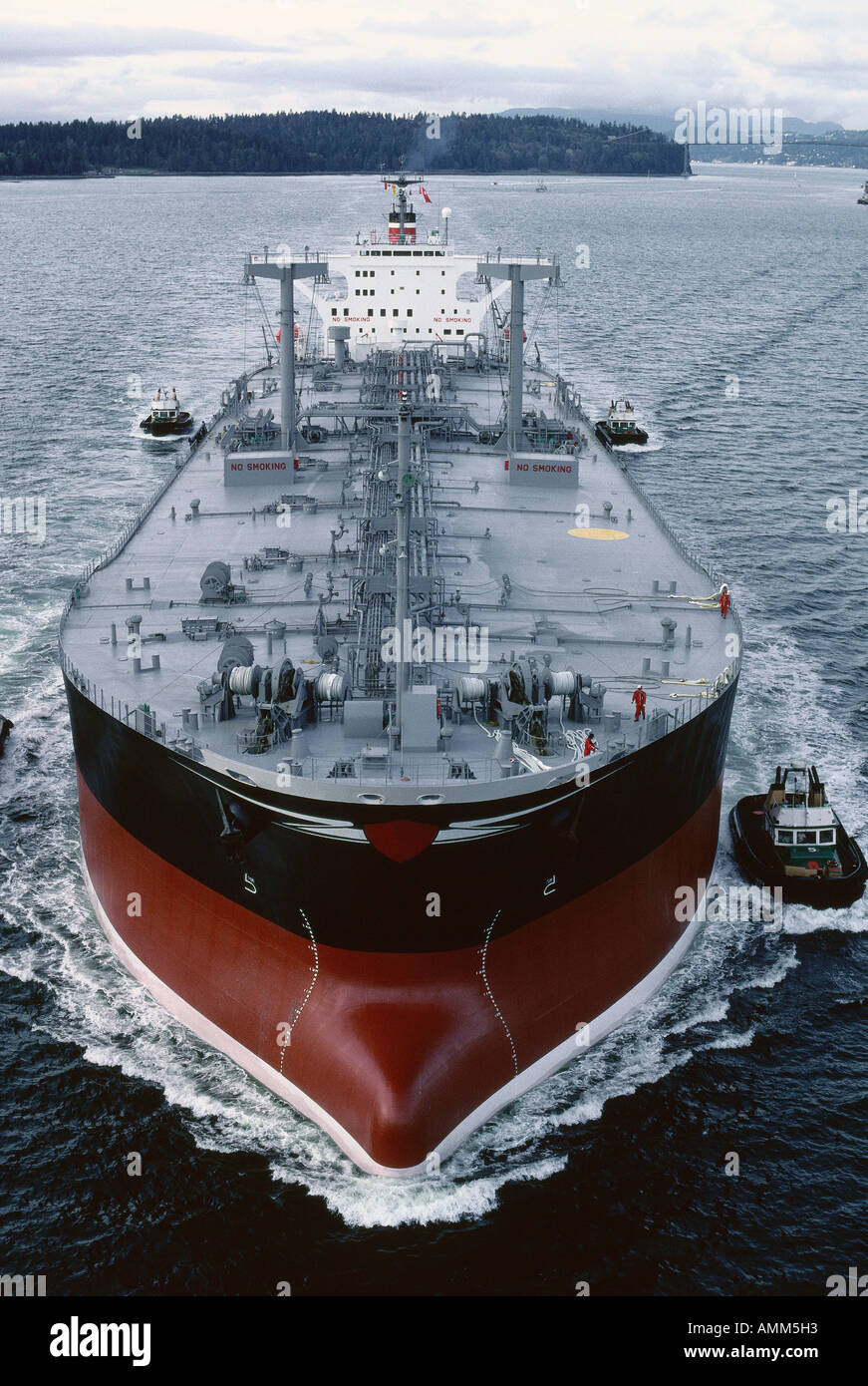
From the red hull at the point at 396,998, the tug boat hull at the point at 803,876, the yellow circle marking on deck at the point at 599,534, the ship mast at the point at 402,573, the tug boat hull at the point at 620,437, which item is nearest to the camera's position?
the red hull at the point at 396,998

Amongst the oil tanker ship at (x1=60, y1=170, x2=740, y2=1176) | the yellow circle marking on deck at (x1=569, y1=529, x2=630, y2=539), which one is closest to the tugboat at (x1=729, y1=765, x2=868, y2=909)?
the oil tanker ship at (x1=60, y1=170, x2=740, y2=1176)

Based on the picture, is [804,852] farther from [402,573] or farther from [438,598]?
[402,573]

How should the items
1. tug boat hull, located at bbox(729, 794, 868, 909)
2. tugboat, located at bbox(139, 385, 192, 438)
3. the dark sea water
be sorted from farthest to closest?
1. tugboat, located at bbox(139, 385, 192, 438)
2. tug boat hull, located at bbox(729, 794, 868, 909)
3. the dark sea water

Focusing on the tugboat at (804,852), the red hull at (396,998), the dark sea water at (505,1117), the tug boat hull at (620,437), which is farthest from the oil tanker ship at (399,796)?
the tug boat hull at (620,437)

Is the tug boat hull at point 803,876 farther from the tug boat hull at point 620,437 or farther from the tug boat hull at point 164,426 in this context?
the tug boat hull at point 164,426

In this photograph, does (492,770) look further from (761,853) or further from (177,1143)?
(761,853)

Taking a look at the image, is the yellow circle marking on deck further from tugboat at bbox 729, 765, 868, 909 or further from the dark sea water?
tugboat at bbox 729, 765, 868, 909
